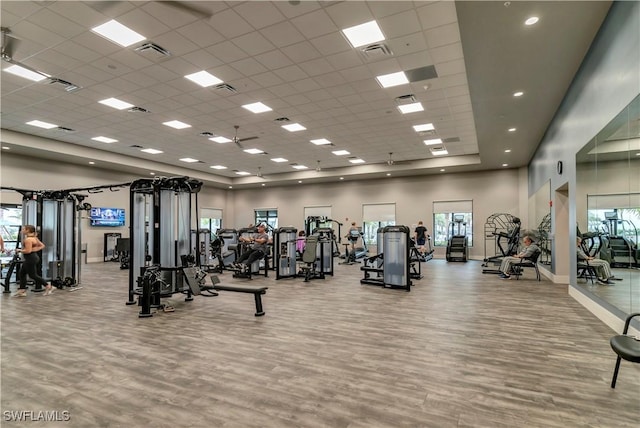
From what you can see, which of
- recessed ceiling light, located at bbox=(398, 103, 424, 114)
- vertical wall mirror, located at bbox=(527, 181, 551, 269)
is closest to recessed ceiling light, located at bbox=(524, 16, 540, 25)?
recessed ceiling light, located at bbox=(398, 103, 424, 114)

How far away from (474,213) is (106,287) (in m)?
13.4

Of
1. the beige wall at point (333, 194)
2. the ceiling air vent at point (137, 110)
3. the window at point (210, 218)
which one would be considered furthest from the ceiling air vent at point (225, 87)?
the window at point (210, 218)

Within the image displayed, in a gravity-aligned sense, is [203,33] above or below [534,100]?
above

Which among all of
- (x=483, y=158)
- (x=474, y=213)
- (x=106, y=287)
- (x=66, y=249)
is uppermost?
(x=483, y=158)

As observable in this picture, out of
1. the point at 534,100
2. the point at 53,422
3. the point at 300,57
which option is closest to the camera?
the point at 53,422

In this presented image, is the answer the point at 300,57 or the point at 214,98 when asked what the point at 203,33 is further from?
the point at 214,98

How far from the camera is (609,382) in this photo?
2.71 meters

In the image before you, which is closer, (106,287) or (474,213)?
(106,287)

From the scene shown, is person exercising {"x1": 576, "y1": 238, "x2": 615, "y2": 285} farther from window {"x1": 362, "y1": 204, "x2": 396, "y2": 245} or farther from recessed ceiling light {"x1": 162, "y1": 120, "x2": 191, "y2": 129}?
window {"x1": 362, "y1": 204, "x2": 396, "y2": 245}

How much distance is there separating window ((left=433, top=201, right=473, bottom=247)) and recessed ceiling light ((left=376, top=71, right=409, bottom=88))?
8.77 meters

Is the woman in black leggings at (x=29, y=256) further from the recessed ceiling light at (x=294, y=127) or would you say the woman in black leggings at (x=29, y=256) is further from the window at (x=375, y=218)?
the window at (x=375, y=218)

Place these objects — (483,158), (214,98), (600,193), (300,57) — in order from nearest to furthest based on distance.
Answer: (600,193), (300,57), (214,98), (483,158)

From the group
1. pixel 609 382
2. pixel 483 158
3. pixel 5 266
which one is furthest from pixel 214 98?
pixel 483 158

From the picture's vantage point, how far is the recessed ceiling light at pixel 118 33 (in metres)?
4.59
